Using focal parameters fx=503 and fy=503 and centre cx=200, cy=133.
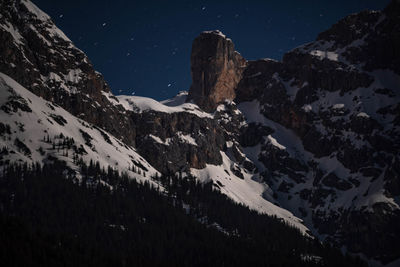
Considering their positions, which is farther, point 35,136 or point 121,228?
point 35,136

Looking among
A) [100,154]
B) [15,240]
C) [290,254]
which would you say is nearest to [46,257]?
[15,240]

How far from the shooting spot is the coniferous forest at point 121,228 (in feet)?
352

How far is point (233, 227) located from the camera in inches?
6895

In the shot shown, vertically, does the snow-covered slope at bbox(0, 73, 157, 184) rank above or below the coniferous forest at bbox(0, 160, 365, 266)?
above

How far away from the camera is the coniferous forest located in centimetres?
10738

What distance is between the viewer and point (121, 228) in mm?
142375

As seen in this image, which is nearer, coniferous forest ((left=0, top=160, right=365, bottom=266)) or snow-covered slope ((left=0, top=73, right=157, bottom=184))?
coniferous forest ((left=0, top=160, right=365, bottom=266))

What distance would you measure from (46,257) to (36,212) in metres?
37.7

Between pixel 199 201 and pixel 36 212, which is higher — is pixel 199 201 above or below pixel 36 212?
above

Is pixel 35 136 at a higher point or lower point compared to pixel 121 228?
higher

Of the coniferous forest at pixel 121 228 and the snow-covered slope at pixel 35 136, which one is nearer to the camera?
the coniferous forest at pixel 121 228

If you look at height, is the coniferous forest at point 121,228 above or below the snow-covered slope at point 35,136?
below

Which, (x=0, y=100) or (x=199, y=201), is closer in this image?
(x=0, y=100)

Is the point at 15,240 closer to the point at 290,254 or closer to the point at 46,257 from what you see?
the point at 46,257
